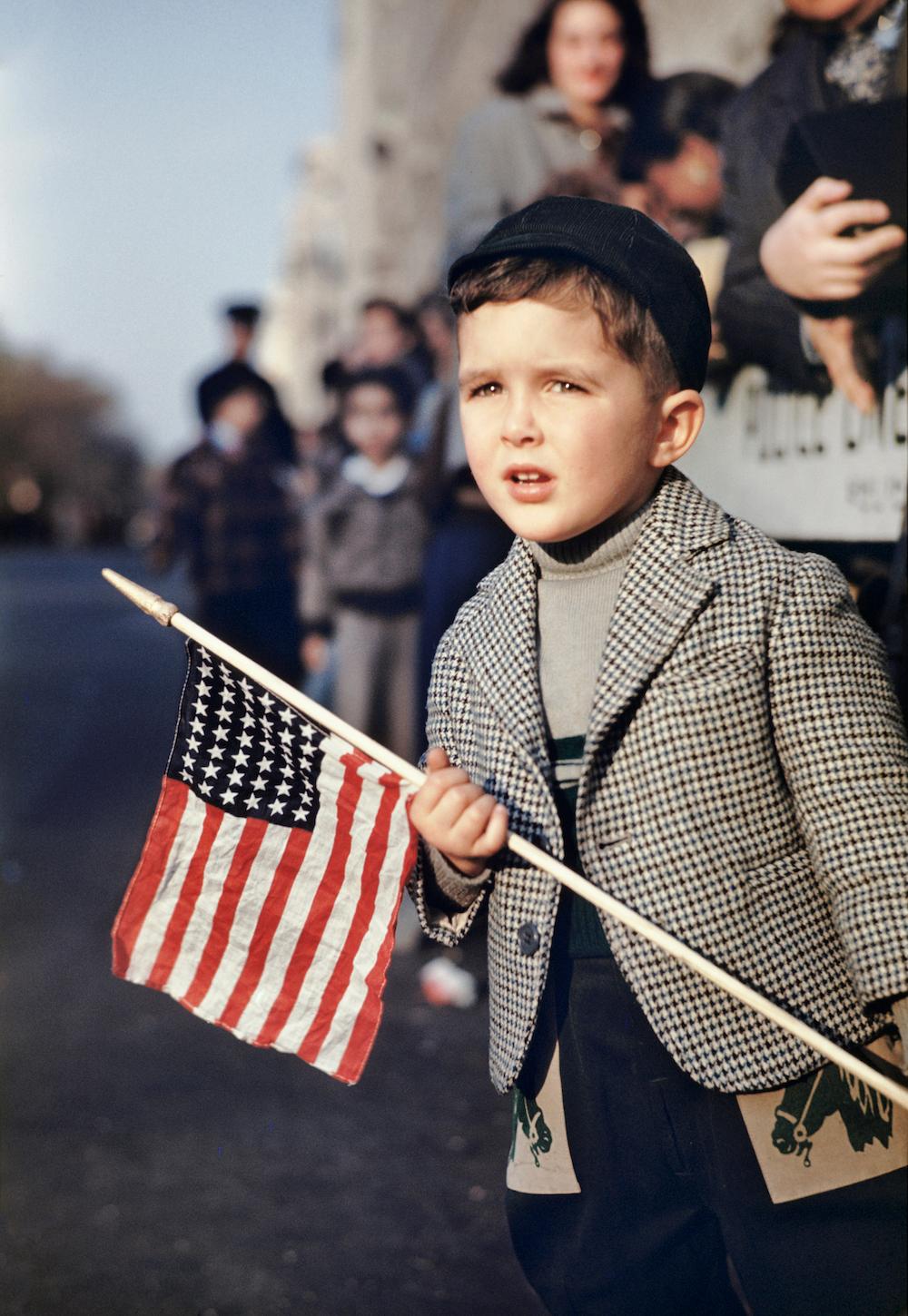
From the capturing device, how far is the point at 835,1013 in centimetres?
167

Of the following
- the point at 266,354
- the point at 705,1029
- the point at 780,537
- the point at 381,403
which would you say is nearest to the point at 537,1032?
the point at 705,1029

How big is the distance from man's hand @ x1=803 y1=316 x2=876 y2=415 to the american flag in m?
1.40

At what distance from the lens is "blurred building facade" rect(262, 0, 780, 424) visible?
675cm

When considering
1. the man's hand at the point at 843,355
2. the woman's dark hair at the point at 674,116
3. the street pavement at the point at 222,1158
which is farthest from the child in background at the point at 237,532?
the man's hand at the point at 843,355

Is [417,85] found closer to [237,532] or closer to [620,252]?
[237,532]

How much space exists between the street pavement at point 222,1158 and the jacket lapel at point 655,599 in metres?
1.57

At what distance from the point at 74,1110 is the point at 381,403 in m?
3.03

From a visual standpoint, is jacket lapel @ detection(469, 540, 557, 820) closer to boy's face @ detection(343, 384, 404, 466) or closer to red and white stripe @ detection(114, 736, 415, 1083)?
red and white stripe @ detection(114, 736, 415, 1083)

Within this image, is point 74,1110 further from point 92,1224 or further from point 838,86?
point 838,86

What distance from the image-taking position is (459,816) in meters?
1.63

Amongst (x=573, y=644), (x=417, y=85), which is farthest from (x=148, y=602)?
(x=417, y=85)

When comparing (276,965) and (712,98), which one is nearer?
(276,965)

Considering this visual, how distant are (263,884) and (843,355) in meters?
1.55

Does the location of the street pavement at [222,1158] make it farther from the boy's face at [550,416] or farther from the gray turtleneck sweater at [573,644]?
the boy's face at [550,416]
